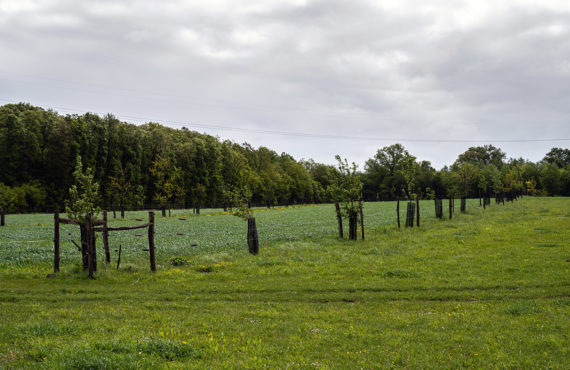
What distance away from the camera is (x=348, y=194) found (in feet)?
92.2

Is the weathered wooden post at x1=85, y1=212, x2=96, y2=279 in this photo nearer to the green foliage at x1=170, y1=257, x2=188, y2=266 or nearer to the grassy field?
the grassy field

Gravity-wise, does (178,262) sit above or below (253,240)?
below

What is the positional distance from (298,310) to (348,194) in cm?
1753

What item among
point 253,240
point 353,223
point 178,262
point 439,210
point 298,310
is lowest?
point 298,310

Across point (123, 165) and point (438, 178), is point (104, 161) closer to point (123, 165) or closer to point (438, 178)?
point (123, 165)

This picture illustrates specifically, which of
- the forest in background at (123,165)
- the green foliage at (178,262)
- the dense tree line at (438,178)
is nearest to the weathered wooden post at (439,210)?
the forest in background at (123,165)

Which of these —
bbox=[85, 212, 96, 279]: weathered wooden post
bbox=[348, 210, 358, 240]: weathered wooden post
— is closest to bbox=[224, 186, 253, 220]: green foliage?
bbox=[348, 210, 358, 240]: weathered wooden post

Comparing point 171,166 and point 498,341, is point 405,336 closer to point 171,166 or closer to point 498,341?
point 498,341

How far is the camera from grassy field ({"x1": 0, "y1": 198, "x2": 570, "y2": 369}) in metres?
7.75

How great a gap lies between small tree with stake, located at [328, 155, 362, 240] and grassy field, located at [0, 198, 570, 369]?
5965mm

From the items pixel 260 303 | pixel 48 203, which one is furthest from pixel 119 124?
pixel 260 303

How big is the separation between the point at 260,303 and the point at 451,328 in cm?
547

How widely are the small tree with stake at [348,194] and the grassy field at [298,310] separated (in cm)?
597

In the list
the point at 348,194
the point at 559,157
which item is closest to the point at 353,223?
the point at 348,194
